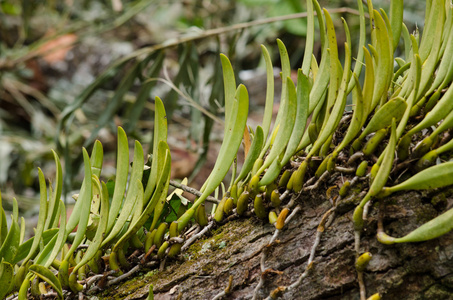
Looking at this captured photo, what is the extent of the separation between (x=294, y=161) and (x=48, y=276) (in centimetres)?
25

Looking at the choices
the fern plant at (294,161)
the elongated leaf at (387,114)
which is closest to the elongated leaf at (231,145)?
the fern plant at (294,161)

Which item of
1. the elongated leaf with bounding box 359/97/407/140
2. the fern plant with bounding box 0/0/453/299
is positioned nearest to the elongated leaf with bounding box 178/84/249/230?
the fern plant with bounding box 0/0/453/299

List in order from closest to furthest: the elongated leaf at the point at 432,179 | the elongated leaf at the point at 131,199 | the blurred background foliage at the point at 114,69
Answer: the elongated leaf at the point at 432,179
the elongated leaf at the point at 131,199
the blurred background foliage at the point at 114,69

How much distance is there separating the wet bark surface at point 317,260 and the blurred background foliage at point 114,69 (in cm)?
Answer: 73

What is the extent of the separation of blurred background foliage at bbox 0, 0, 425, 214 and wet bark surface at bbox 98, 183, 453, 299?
0.73 meters

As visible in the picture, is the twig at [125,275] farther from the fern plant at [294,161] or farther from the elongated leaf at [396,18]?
the elongated leaf at [396,18]

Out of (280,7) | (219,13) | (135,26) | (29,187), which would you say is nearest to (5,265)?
(280,7)

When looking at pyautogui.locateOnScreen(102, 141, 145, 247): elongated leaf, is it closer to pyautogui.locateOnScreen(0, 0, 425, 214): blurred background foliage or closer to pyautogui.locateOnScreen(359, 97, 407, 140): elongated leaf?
pyautogui.locateOnScreen(359, 97, 407, 140): elongated leaf

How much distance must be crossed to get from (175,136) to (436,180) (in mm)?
1763

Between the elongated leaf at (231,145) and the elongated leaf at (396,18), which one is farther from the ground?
the elongated leaf at (396,18)

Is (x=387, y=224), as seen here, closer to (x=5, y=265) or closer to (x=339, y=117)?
(x=339, y=117)

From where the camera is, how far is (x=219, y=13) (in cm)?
245

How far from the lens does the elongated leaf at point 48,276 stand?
365 mm

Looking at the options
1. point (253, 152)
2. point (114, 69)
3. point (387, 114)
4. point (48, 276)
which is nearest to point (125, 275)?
point (48, 276)
